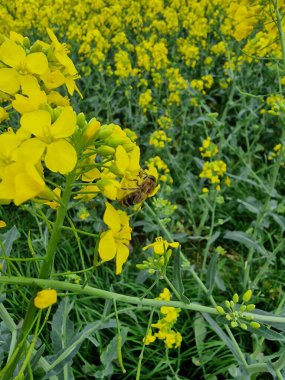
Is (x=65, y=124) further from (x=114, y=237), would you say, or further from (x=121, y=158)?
(x=114, y=237)

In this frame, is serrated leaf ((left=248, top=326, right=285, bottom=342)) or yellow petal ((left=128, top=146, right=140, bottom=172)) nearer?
yellow petal ((left=128, top=146, right=140, bottom=172))

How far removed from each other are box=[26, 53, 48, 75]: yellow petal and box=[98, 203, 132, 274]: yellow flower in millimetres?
354

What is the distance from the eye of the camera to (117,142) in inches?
40.2

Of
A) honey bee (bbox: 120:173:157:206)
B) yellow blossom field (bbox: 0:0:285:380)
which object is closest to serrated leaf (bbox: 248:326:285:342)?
yellow blossom field (bbox: 0:0:285:380)

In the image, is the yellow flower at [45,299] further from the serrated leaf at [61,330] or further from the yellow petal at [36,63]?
the serrated leaf at [61,330]

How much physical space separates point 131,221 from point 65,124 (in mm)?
2390

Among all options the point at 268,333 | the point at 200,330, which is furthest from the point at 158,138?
the point at 268,333

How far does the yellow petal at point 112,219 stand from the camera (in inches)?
38.6

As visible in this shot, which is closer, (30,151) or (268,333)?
(30,151)

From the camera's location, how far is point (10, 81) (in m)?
1.10

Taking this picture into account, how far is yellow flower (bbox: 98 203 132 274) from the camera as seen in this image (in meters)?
0.97

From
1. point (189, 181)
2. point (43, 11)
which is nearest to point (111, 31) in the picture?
point (43, 11)

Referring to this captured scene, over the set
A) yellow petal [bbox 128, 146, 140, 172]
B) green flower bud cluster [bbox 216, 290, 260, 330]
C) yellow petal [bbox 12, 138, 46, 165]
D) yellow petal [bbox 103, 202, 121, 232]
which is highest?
yellow petal [bbox 12, 138, 46, 165]

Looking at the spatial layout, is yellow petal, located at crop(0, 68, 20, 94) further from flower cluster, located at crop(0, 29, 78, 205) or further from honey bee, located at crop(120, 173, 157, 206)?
honey bee, located at crop(120, 173, 157, 206)
